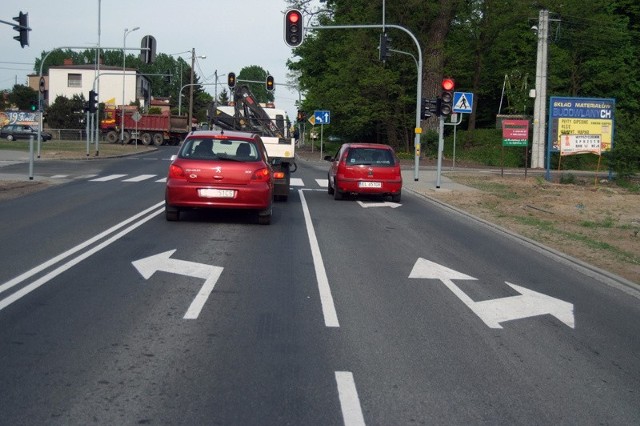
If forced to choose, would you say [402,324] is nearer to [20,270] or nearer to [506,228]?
[20,270]

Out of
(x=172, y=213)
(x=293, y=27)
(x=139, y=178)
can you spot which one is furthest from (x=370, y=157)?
(x=139, y=178)

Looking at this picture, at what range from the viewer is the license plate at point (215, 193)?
46.2ft

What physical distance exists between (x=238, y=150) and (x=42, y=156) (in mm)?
28665

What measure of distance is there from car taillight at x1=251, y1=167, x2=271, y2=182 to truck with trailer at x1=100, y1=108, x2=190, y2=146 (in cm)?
5068

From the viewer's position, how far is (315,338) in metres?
6.85

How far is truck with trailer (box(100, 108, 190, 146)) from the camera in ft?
214

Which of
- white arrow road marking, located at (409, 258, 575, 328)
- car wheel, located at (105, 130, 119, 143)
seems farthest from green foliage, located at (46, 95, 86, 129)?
white arrow road marking, located at (409, 258, 575, 328)

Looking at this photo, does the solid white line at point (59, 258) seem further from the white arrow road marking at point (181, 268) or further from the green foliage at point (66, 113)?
the green foliage at point (66, 113)

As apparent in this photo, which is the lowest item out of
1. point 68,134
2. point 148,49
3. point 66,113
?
point 68,134

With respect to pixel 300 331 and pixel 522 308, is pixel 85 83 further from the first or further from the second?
pixel 300 331

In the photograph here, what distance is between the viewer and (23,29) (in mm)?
26250

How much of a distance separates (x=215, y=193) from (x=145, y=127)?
53301 mm

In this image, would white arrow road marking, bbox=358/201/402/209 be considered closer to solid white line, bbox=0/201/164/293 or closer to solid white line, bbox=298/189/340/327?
solid white line, bbox=298/189/340/327

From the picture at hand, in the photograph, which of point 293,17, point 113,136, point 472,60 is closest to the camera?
point 293,17
